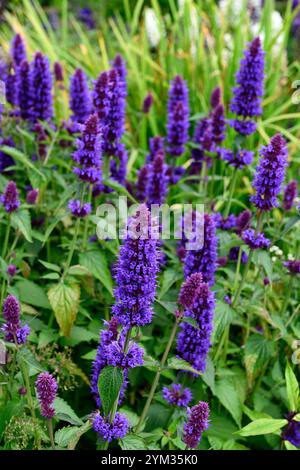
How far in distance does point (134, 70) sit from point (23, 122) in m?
1.97

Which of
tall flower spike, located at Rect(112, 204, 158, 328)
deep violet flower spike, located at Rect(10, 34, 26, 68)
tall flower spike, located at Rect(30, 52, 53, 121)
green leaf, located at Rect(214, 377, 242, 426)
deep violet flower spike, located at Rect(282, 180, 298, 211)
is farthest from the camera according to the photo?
deep violet flower spike, located at Rect(10, 34, 26, 68)

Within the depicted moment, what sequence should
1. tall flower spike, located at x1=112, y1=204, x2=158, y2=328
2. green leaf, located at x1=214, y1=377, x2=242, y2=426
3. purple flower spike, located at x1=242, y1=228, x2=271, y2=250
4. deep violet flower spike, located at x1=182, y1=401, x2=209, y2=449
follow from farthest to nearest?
green leaf, located at x1=214, y1=377, x2=242, y2=426 < purple flower spike, located at x1=242, y1=228, x2=271, y2=250 < deep violet flower spike, located at x1=182, y1=401, x2=209, y2=449 < tall flower spike, located at x1=112, y1=204, x2=158, y2=328

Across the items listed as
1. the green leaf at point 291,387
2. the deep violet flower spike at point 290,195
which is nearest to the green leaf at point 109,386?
the green leaf at point 291,387

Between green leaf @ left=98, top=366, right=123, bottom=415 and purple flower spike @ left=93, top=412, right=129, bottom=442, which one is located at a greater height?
green leaf @ left=98, top=366, right=123, bottom=415

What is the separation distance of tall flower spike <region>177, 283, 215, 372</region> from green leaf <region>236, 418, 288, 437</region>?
352 mm

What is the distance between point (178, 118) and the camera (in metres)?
4.21

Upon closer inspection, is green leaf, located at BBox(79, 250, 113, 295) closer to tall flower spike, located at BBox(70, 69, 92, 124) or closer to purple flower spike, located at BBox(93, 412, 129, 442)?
purple flower spike, located at BBox(93, 412, 129, 442)

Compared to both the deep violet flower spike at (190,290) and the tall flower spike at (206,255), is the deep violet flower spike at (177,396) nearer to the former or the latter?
the tall flower spike at (206,255)

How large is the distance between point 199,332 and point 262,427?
0.49m

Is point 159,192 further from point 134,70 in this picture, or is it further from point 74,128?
point 134,70

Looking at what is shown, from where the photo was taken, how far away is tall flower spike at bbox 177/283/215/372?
2.78m

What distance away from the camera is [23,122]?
4.21 meters

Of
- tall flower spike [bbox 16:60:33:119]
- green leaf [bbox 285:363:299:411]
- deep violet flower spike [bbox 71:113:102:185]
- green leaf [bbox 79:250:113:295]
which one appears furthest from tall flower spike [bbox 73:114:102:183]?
green leaf [bbox 285:363:299:411]

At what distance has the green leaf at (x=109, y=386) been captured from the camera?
7.72 feet
